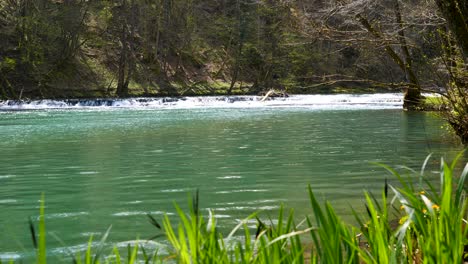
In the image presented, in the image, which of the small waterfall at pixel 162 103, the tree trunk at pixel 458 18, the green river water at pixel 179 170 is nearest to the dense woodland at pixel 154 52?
the small waterfall at pixel 162 103

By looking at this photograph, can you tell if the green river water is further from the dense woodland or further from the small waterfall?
the dense woodland

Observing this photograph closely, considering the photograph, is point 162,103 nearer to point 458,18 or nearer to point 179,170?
point 179,170

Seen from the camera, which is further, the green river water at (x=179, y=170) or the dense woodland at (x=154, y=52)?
the dense woodland at (x=154, y=52)

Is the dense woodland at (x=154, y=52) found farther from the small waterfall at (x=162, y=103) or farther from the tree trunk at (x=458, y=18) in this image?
the tree trunk at (x=458, y=18)

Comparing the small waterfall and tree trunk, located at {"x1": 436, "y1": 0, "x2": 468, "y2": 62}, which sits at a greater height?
tree trunk, located at {"x1": 436, "y1": 0, "x2": 468, "y2": 62}

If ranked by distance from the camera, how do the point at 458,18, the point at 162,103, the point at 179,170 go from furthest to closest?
the point at 162,103 < the point at 179,170 < the point at 458,18

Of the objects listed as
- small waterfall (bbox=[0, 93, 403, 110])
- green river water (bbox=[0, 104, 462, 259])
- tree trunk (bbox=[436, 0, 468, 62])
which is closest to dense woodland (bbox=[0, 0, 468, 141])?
small waterfall (bbox=[0, 93, 403, 110])

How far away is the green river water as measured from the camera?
22.5 ft

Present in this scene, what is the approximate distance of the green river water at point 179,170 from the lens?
6.86 m

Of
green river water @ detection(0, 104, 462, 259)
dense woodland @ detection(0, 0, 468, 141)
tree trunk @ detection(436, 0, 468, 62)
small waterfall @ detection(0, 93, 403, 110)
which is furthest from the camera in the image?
dense woodland @ detection(0, 0, 468, 141)

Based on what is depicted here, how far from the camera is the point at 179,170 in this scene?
10531mm

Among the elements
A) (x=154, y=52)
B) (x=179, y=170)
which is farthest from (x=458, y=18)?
(x=154, y=52)

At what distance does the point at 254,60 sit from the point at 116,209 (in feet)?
162

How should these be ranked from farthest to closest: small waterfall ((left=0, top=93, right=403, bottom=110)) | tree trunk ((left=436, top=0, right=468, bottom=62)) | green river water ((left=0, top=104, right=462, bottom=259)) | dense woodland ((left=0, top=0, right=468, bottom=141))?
dense woodland ((left=0, top=0, right=468, bottom=141))
small waterfall ((left=0, top=93, right=403, bottom=110))
tree trunk ((left=436, top=0, right=468, bottom=62))
green river water ((left=0, top=104, right=462, bottom=259))
